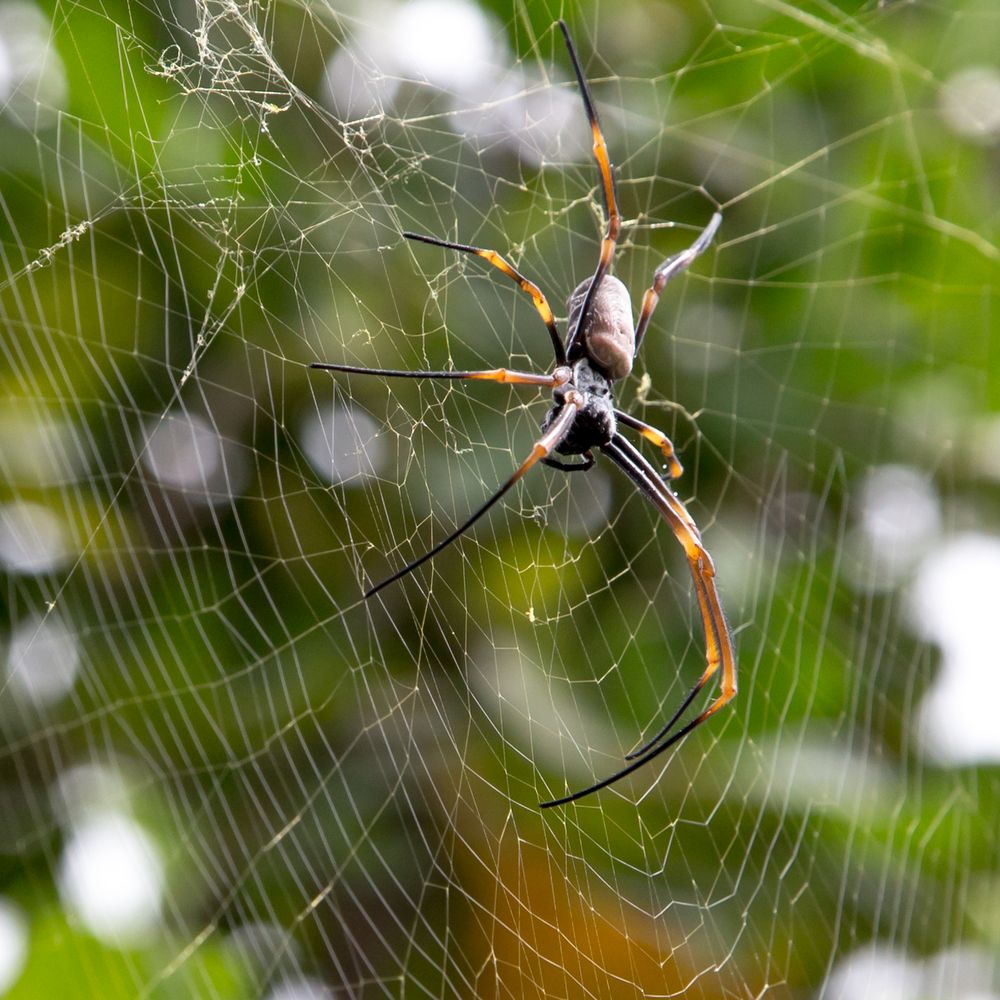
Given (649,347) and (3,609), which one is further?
(649,347)

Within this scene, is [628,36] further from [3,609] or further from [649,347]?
[3,609]

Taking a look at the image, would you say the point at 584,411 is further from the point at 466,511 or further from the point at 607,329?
the point at 466,511

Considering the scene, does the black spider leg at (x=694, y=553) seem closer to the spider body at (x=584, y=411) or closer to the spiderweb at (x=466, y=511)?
the spider body at (x=584, y=411)

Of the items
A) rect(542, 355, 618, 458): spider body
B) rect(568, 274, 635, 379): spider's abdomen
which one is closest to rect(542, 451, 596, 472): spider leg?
rect(542, 355, 618, 458): spider body

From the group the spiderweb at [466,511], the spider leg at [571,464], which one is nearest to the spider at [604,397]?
the spider leg at [571,464]

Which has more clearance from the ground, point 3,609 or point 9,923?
point 3,609

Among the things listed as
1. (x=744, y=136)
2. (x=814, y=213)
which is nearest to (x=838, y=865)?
(x=814, y=213)

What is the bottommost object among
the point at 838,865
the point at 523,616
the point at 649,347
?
the point at 838,865
